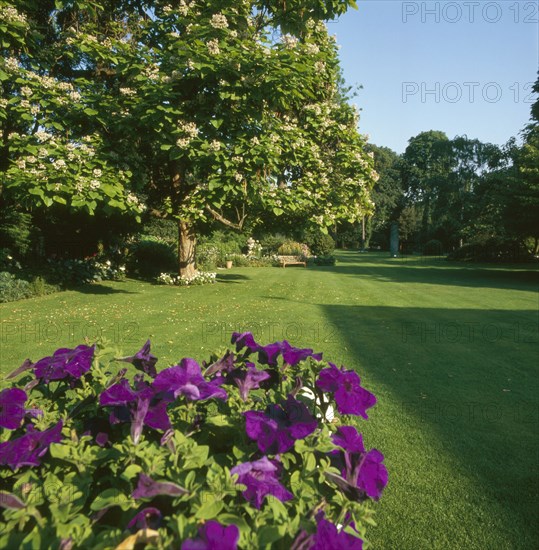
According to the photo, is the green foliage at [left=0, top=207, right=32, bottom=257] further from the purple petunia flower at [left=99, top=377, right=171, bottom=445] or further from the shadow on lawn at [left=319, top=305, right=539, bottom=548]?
the purple petunia flower at [left=99, top=377, right=171, bottom=445]

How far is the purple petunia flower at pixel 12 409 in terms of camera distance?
1.31 meters

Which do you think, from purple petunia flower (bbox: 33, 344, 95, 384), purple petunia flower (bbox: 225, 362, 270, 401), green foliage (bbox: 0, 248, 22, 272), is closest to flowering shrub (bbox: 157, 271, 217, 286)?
green foliage (bbox: 0, 248, 22, 272)

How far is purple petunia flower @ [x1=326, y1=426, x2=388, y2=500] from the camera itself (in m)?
1.23

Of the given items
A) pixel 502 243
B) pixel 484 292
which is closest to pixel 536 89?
pixel 502 243

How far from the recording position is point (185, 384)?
1.34m

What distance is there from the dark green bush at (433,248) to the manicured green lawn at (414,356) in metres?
37.3

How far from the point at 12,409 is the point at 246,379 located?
Answer: 82cm

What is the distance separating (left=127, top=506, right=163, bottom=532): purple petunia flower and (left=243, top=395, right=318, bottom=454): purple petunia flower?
333 millimetres

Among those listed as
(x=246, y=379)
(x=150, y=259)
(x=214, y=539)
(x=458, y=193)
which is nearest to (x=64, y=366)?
(x=246, y=379)

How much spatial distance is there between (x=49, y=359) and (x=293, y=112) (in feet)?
51.8

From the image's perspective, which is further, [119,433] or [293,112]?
[293,112]

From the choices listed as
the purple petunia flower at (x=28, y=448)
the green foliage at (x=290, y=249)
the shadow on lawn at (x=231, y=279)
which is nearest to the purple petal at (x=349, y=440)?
the purple petunia flower at (x=28, y=448)

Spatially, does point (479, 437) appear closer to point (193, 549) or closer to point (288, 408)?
point (288, 408)

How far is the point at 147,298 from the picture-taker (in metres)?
13.1
